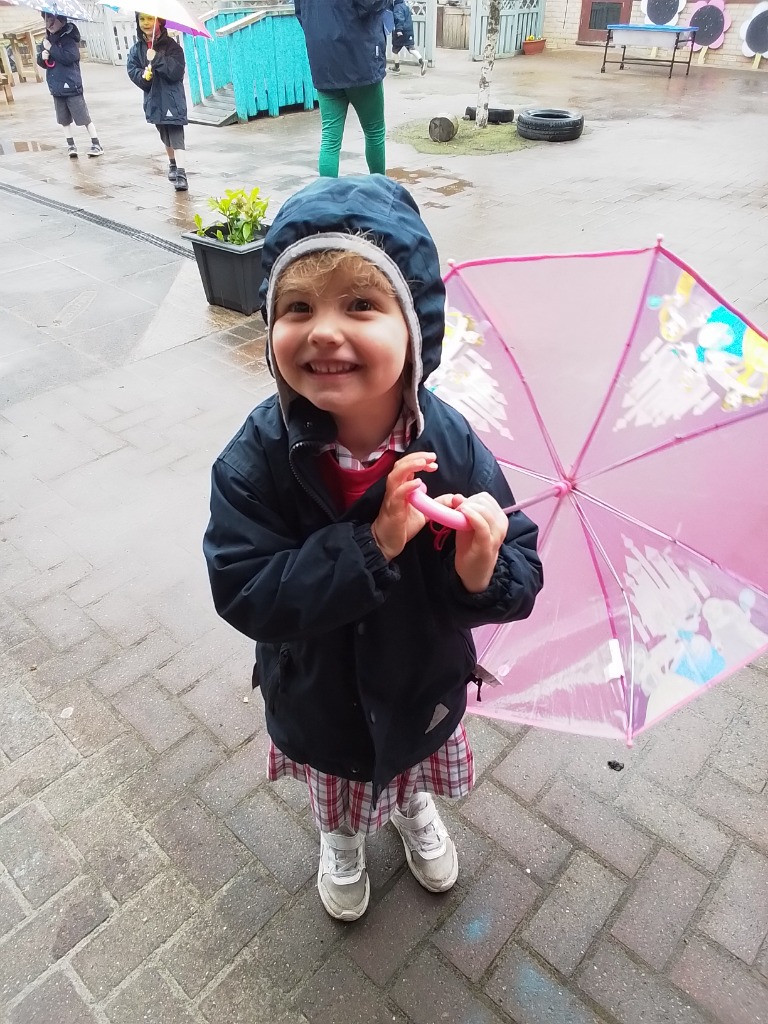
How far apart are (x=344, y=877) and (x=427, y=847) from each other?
24cm

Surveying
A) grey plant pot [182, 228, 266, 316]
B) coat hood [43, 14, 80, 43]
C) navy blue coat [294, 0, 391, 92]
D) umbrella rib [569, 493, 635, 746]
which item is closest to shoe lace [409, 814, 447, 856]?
umbrella rib [569, 493, 635, 746]

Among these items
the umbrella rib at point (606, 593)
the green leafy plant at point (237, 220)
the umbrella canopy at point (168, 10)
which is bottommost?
the green leafy plant at point (237, 220)

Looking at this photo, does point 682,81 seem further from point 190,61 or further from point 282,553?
point 282,553

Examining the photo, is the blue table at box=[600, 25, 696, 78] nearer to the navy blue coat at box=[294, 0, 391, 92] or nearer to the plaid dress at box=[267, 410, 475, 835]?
the navy blue coat at box=[294, 0, 391, 92]

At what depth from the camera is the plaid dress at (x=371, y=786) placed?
5.87ft

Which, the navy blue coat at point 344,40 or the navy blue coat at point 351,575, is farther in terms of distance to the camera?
the navy blue coat at point 344,40

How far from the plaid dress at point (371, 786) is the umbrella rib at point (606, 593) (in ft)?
1.45

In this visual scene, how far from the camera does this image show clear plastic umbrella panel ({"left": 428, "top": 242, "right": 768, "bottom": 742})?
1575 mm

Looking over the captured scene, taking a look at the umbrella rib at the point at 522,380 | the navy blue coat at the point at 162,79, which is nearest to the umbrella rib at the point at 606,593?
the umbrella rib at the point at 522,380

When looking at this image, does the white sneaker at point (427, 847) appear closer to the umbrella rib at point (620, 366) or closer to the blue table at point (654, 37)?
the umbrella rib at point (620, 366)

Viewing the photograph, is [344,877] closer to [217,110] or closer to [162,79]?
[162,79]

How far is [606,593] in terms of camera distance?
65.2 inches

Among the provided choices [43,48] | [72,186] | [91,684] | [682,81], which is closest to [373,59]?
[72,186]

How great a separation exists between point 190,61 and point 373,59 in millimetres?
7670
